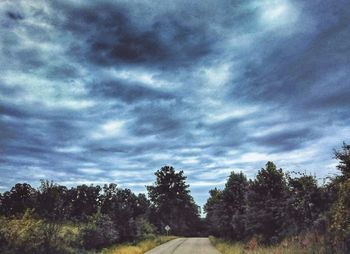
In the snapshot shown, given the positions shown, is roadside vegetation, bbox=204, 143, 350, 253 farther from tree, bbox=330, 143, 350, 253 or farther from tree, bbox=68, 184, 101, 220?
tree, bbox=68, 184, 101, 220

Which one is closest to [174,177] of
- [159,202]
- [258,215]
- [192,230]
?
[159,202]

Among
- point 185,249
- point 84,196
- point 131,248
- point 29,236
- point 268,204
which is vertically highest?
point 84,196

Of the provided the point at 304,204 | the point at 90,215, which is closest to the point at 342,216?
the point at 304,204

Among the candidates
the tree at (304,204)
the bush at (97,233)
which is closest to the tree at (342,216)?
the tree at (304,204)

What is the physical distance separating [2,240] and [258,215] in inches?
667

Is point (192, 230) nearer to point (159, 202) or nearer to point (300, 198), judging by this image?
point (159, 202)

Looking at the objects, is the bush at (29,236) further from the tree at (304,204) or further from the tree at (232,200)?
the tree at (232,200)

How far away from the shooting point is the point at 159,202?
122 m

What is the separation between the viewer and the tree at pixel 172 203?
386 feet

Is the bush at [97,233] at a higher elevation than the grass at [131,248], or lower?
higher

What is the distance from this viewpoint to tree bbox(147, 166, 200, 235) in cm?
11758

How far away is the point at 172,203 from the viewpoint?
12019 centimetres

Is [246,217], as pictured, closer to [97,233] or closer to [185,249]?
[185,249]

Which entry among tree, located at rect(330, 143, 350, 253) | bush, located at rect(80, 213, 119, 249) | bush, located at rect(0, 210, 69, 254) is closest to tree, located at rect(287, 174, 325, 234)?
tree, located at rect(330, 143, 350, 253)
